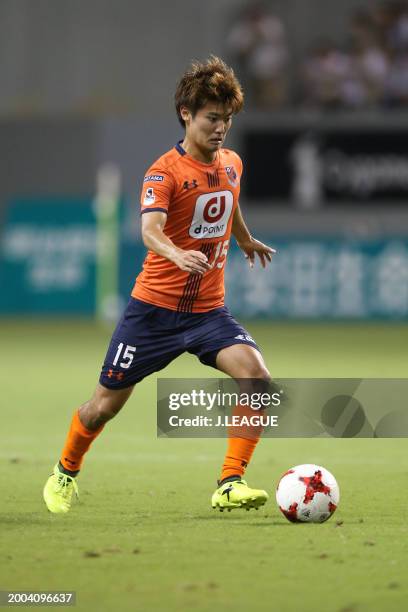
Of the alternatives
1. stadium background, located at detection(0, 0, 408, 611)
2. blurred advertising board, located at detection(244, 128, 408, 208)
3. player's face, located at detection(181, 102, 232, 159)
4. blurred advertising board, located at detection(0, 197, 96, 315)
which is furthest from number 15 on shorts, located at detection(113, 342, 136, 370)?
blurred advertising board, located at detection(244, 128, 408, 208)

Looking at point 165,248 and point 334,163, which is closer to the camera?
point 165,248

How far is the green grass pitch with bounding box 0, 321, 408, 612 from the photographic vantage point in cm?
484

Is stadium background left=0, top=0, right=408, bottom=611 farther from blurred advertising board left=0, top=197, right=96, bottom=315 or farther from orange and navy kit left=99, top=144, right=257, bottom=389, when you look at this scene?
orange and navy kit left=99, top=144, right=257, bottom=389

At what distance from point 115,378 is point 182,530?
89cm

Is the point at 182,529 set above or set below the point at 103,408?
below

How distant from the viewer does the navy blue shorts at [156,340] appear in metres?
6.61

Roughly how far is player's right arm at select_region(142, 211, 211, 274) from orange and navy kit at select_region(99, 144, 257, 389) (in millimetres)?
197

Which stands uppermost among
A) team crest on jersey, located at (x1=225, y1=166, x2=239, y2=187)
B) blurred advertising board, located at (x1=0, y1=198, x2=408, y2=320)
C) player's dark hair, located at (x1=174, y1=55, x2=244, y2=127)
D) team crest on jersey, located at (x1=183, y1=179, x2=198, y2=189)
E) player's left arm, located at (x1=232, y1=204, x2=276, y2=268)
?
blurred advertising board, located at (x1=0, y1=198, x2=408, y2=320)

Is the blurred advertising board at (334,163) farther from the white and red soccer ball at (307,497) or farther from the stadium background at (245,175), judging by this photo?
the white and red soccer ball at (307,497)

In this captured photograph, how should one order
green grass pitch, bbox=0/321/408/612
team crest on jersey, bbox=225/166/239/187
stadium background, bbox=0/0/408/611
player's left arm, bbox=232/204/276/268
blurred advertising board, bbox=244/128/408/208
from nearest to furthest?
green grass pitch, bbox=0/321/408/612 → team crest on jersey, bbox=225/166/239/187 → player's left arm, bbox=232/204/276/268 → stadium background, bbox=0/0/408/611 → blurred advertising board, bbox=244/128/408/208

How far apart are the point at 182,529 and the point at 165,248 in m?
1.29

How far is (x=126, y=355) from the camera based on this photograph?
6.61m

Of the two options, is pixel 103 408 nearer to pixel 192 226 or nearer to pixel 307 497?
pixel 192 226

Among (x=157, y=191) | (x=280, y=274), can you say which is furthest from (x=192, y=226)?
(x=280, y=274)
